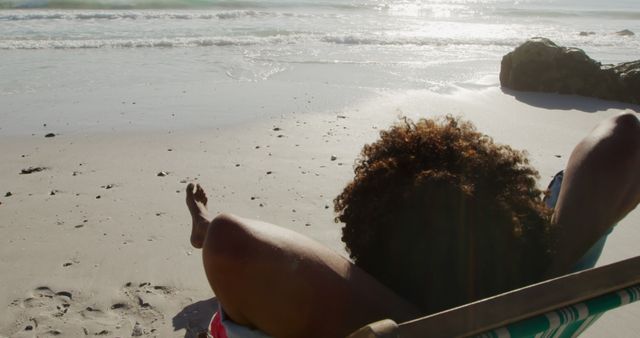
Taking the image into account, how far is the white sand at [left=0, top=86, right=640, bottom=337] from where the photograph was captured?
3.09 metres

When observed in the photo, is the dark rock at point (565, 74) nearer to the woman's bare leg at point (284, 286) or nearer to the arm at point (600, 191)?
the arm at point (600, 191)

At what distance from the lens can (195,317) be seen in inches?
120

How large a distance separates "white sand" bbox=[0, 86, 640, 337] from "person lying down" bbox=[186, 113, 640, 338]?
148cm

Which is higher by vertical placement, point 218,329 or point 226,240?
point 226,240

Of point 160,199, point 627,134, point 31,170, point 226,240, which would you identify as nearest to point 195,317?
point 160,199

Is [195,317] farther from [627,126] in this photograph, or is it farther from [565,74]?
[565,74]

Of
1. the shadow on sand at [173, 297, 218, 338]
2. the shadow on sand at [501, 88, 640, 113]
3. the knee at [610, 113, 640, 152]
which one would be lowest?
the shadow on sand at [173, 297, 218, 338]

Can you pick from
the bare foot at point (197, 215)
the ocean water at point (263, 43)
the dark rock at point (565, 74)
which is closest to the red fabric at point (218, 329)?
the bare foot at point (197, 215)

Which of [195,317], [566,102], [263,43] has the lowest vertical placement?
[195,317]

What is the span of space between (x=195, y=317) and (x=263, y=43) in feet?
32.5

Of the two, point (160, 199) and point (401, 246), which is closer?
point (401, 246)

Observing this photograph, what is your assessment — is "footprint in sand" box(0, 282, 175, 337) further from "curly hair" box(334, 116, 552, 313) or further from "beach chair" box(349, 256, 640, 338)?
"beach chair" box(349, 256, 640, 338)

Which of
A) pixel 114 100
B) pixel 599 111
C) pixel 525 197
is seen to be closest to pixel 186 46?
pixel 114 100

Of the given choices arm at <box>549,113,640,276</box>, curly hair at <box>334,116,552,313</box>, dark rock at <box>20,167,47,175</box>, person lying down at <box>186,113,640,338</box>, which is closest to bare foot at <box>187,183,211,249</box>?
person lying down at <box>186,113,640,338</box>
